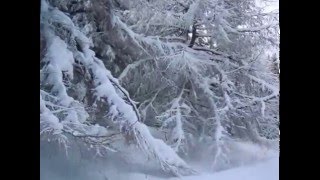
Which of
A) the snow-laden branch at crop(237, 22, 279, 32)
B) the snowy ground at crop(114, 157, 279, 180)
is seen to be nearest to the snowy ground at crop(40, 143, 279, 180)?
the snowy ground at crop(114, 157, 279, 180)

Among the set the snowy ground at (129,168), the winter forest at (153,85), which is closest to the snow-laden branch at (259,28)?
the winter forest at (153,85)

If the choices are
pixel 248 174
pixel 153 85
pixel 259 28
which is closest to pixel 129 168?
pixel 153 85

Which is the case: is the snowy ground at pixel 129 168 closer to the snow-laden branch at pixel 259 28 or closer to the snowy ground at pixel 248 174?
the snowy ground at pixel 248 174

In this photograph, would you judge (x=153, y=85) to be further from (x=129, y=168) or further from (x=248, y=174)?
(x=248, y=174)

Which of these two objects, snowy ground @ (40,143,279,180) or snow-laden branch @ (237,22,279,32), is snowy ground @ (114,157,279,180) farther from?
snow-laden branch @ (237,22,279,32)

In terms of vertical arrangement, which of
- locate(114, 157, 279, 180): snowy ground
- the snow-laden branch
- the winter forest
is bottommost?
locate(114, 157, 279, 180): snowy ground

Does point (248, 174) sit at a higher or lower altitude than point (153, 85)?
lower

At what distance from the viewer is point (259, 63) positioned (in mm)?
1565

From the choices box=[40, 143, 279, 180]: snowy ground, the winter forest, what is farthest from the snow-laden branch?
box=[40, 143, 279, 180]: snowy ground

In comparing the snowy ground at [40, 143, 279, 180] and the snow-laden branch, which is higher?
the snow-laden branch

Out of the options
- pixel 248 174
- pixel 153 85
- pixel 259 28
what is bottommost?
pixel 248 174

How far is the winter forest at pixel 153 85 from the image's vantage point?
1556mm

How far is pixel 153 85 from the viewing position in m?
1.57

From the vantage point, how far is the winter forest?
1.56m
